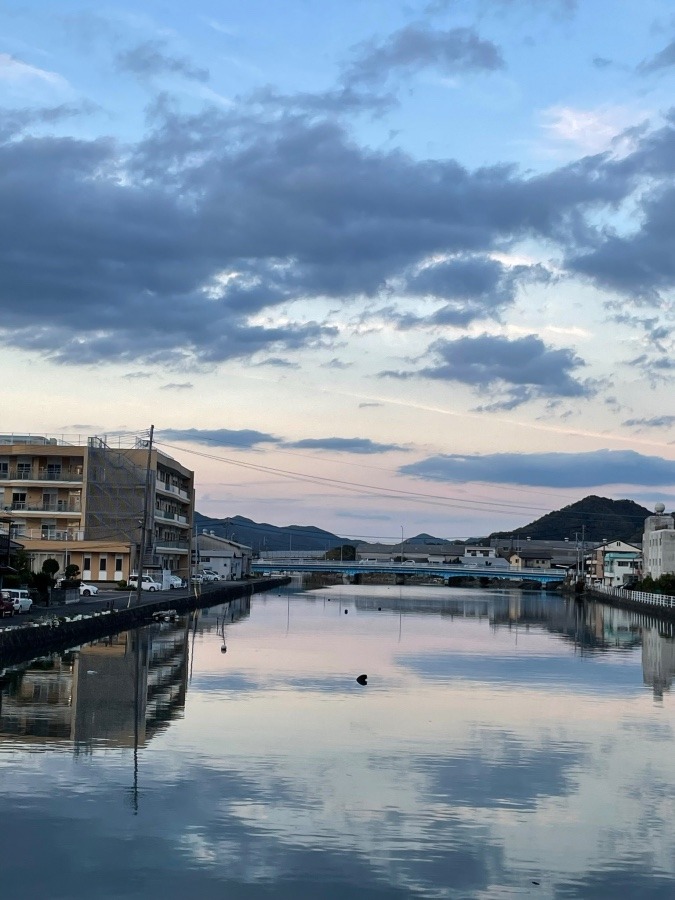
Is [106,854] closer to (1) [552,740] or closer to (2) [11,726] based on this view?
(2) [11,726]

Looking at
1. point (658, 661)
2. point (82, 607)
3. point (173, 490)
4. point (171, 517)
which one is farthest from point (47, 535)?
point (658, 661)

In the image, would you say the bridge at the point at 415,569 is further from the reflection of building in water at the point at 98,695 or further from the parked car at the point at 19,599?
the reflection of building in water at the point at 98,695

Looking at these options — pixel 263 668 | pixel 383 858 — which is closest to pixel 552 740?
pixel 383 858

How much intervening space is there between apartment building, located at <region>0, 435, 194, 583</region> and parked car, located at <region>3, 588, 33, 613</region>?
25591 mm

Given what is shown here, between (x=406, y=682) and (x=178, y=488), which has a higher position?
(x=178, y=488)

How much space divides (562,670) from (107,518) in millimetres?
50531

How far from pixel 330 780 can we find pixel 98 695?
41.6 feet

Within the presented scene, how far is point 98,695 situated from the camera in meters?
31.5

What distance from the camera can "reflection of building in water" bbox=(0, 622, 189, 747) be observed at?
25359mm

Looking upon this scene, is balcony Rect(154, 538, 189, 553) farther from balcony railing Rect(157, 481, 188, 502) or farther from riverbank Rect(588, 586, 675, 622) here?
riverbank Rect(588, 586, 675, 622)

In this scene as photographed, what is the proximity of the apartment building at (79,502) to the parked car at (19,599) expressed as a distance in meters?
25.6

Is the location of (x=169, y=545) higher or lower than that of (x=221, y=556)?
higher

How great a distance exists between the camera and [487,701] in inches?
1284

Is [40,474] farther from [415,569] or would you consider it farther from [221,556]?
[415,569]
